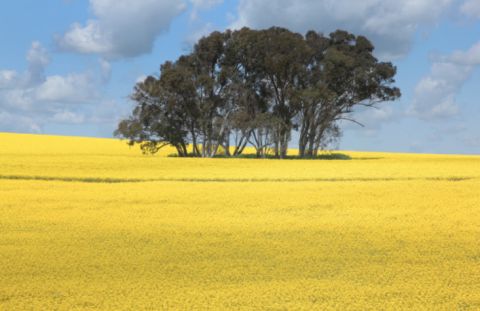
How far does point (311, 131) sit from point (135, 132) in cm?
1885

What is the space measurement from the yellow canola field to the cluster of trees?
35.7 metres

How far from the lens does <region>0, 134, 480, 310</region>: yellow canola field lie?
322 inches

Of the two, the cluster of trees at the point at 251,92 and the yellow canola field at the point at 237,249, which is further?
the cluster of trees at the point at 251,92

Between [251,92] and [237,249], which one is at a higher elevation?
[251,92]

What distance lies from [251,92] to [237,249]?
51542 mm

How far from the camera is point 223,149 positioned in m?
65.6

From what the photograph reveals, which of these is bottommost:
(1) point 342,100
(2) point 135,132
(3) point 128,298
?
(3) point 128,298

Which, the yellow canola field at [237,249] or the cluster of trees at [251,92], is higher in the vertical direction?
the cluster of trees at [251,92]

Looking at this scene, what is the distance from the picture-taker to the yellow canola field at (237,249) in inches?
322

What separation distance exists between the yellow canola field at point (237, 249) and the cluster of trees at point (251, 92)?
35.7 meters

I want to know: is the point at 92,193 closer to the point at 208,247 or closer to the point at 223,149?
the point at 208,247

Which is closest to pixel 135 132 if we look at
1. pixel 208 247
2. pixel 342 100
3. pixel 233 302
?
pixel 342 100

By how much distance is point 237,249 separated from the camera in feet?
38.3

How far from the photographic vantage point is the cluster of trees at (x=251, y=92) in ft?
193
